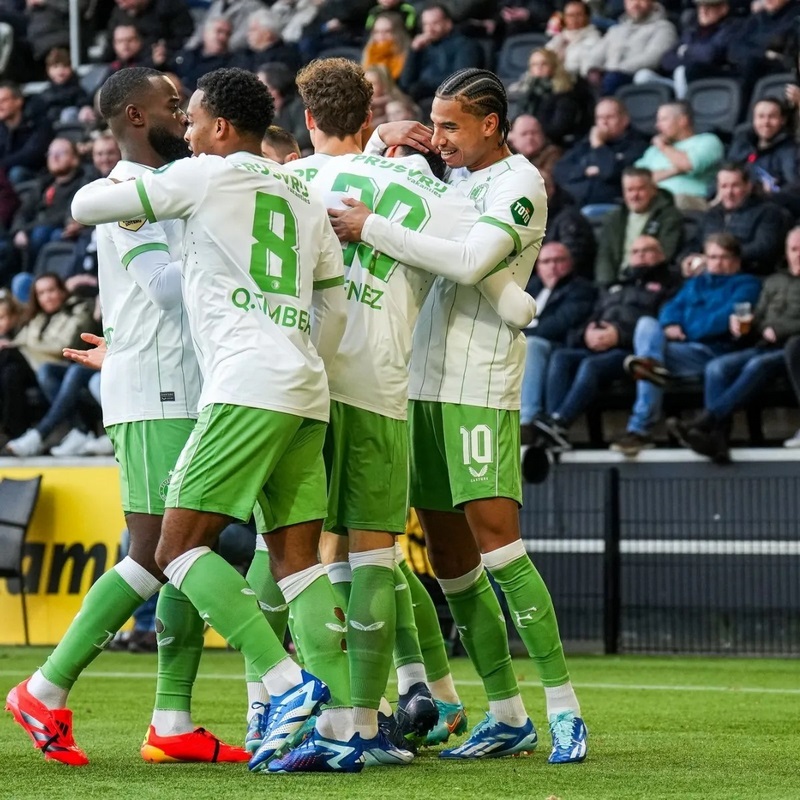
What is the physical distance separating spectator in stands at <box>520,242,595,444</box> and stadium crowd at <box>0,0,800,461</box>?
16 mm

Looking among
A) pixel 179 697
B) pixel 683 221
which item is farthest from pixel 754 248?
pixel 179 697

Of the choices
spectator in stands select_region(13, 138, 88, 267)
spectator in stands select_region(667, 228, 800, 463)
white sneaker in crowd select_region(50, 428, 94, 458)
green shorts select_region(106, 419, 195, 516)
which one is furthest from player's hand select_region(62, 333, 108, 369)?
spectator in stands select_region(13, 138, 88, 267)

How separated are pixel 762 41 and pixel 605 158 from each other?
1.62m

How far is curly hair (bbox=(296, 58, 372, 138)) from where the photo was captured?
488 cm

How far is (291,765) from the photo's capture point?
14.5ft

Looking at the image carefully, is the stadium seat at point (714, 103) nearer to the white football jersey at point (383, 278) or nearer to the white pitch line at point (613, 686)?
the white pitch line at point (613, 686)

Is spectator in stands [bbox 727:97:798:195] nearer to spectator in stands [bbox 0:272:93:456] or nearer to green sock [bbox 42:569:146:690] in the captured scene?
spectator in stands [bbox 0:272:93:456]

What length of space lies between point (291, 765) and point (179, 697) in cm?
64

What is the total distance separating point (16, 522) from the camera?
10641 millimetres

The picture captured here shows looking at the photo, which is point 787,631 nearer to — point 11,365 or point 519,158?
point 519,158

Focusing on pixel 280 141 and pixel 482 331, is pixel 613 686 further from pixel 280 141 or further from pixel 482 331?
pixel 280 141

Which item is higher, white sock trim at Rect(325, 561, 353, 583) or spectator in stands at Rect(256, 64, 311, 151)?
spectator in stands at Rect(256, 64, 311, 151)

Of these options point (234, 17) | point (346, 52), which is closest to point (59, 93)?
point (234, 17)

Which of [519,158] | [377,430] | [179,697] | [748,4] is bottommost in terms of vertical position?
[179,697]
